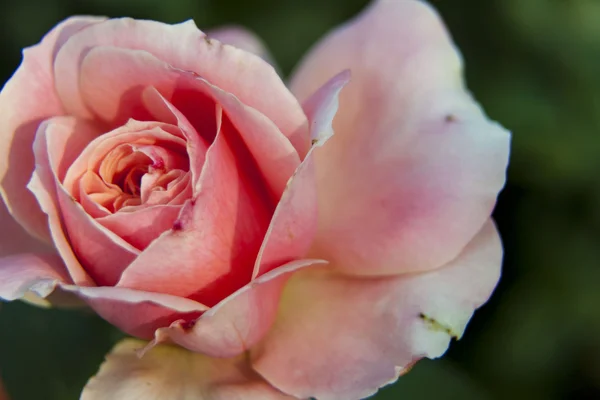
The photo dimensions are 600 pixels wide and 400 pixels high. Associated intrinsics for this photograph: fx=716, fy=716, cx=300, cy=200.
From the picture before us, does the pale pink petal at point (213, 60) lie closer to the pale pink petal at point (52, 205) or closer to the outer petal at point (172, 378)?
the pale pink petal at point (52, 205)

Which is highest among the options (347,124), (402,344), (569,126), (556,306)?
(347,124)

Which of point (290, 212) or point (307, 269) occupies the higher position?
point (290, 212)

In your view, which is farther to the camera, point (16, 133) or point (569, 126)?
point (569, 126)

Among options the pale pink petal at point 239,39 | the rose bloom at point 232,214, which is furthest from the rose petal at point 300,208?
the pale pink petal at point 239,39

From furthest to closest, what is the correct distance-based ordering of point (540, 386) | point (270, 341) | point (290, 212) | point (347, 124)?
point (540, 386) < point (347, 124) < point (270, 341) < point (290, 212)

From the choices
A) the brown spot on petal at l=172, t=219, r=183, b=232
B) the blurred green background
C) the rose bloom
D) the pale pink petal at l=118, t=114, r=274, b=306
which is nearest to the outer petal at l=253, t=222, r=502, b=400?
the rose bloom

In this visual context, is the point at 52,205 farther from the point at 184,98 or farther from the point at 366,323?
the point at 366,323

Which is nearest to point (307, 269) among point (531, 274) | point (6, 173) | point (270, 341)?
point (270, 341)

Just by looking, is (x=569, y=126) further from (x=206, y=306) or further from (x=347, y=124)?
(x=206, y=306)
